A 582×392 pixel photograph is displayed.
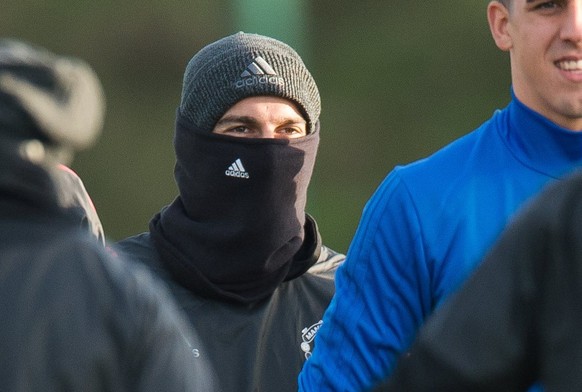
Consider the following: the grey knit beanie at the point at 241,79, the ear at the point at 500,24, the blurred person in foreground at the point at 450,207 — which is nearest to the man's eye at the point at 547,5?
the blurred person in foreground at the point at 450,207

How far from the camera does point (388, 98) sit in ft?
45.0

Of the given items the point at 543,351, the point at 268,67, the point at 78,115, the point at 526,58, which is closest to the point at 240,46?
the point at 268,67

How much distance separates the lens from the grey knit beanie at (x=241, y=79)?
441 centimetres

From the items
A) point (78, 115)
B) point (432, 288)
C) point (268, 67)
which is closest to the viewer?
point (78, 115)

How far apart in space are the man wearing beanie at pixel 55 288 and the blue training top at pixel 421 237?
2.68 feet

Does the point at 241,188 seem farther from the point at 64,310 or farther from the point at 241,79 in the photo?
the point at 64,310

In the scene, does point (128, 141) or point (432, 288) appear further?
point (128, 141)

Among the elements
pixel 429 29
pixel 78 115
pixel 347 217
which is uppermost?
pixel 78 115

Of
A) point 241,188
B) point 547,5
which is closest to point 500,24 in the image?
point 547,5

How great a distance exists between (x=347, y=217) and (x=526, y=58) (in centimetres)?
902

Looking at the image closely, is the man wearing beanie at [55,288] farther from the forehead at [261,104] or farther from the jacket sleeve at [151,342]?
the forehead at [261,104]

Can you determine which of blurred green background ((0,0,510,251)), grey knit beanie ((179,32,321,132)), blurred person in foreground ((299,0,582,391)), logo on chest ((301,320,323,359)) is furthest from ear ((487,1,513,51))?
blurred green background ((0,0,510,251))

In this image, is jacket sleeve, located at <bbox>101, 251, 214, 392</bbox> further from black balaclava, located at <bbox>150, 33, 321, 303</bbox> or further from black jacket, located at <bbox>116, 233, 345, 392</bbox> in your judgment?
black balaclava, located at <bbox>150, 33, 321, 303</bbox>

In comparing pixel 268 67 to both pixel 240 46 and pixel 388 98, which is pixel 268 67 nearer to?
pixel 240 46
